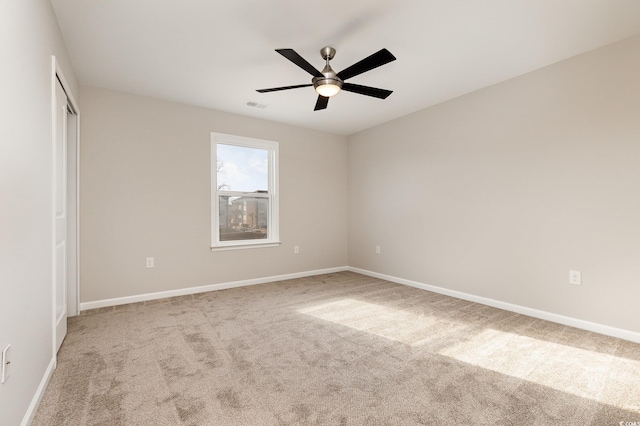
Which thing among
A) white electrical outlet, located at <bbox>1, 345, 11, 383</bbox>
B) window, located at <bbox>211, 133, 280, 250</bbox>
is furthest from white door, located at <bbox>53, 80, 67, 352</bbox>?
window, located at <bbox>211, 133, 280, 250</bbox>

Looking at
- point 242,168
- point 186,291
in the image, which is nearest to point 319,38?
point 242,168

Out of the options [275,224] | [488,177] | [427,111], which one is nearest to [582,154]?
[488,177]

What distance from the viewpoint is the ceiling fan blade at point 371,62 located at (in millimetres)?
2117

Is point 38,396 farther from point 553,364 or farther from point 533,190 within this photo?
point 533,190

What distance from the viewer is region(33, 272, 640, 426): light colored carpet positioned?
1591 millimetres

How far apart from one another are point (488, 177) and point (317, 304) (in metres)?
2.49

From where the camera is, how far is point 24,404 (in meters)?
1.47

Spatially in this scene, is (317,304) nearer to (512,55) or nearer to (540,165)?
(540,165)

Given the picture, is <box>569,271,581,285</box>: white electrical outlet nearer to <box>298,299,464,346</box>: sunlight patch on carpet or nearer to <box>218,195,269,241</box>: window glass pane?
<box>298,299,464,346</box>: sunlight patch on carpet

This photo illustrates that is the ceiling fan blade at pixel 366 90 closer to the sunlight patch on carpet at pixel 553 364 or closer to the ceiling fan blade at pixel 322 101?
the ceiling fan blade at pixel 322 101

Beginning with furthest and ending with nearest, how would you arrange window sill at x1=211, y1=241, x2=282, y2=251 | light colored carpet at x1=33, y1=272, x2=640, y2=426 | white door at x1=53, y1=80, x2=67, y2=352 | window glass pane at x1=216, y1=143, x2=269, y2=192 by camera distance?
window glass pane at x1=216, y1=143, x2=269, y2=192 < window sill at x1=211, y1=241, x2=282, y2=251 < white door at x1=53, y1=80, x2=67, y2=352 < light colored carpet at x1=33, y1=272, x2=640, y2=426

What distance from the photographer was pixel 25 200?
5.05ft

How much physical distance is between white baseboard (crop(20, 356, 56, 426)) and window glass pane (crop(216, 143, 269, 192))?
2769 millimetres

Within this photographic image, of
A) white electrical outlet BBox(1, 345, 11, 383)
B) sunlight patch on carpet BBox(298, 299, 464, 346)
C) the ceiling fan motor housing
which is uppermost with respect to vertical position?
the ceiling fan motor housing
